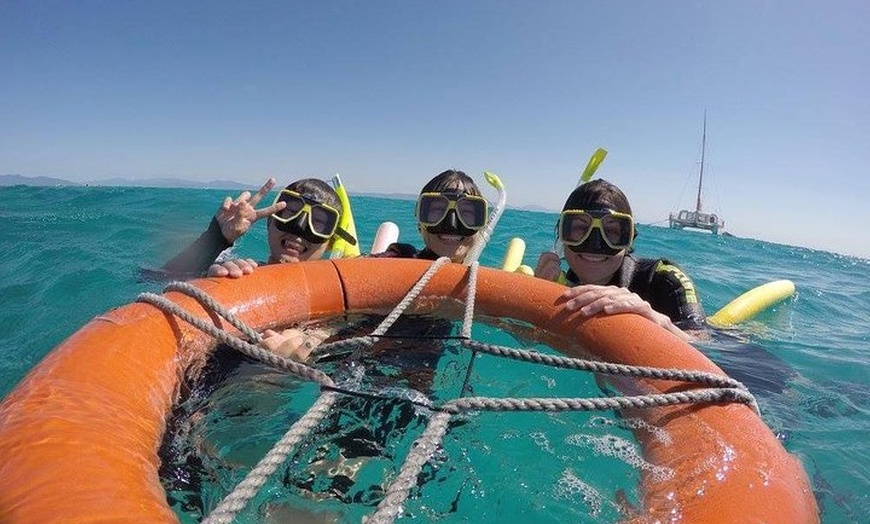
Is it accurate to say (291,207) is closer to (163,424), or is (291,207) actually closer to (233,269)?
(233,269)

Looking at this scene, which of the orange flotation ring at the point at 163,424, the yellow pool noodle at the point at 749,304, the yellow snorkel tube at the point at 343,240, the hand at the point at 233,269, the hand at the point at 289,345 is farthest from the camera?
the yellow pool noodle at the point at 749,304

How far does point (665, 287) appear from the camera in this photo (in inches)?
116

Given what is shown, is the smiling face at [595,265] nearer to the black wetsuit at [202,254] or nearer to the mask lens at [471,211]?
the mask lens at [471,211]

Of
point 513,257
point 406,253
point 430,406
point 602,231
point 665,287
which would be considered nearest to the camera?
point 430,406

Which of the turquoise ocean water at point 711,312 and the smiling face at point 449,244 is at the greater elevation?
the smiling face at point 449,244

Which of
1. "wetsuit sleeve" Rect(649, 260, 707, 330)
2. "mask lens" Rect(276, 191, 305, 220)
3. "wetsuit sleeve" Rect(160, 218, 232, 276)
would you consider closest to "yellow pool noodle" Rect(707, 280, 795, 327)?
"wetsuit sleeve" Rect(649, 260, 707, 330)

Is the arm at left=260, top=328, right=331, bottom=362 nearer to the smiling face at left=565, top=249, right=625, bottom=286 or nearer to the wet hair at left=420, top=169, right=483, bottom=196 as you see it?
the wet hair at left=420, top=169, right=483, bottom=196

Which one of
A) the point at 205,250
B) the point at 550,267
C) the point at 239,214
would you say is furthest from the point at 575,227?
the point at 205,250

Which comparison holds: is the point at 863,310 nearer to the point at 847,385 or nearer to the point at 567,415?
the point at 847,385

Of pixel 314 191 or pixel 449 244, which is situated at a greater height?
pixel 314 191

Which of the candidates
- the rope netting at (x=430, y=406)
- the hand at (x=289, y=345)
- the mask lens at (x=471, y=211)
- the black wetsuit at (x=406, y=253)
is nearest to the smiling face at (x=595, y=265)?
the mask lens at (x=471, y=211)

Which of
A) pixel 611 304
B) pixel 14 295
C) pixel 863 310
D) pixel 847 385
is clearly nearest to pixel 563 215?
pixel 611 304

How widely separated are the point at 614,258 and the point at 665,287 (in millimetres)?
381

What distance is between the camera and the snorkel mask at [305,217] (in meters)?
2.83
